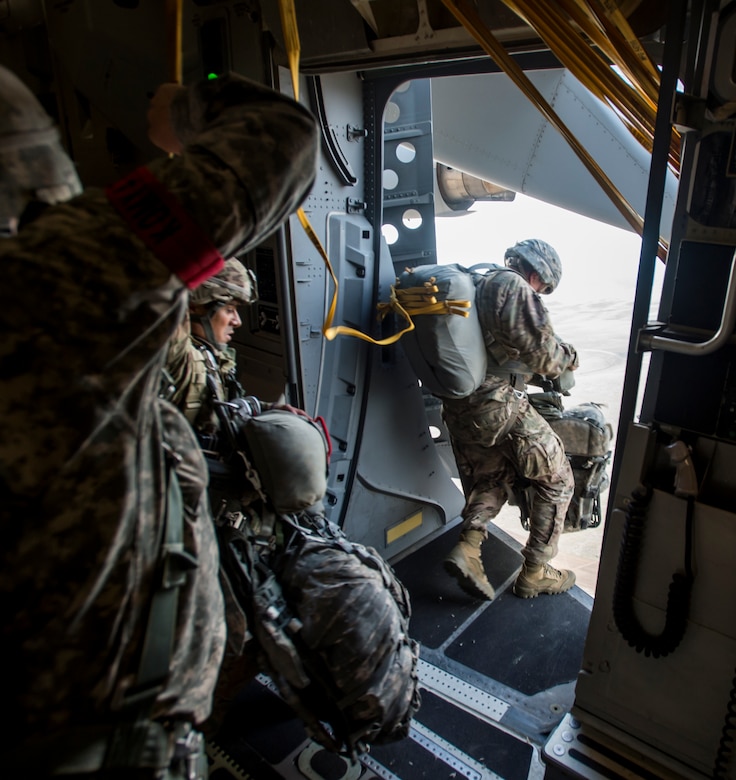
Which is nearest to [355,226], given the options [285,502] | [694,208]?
[285,502]

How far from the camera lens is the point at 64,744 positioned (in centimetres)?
87

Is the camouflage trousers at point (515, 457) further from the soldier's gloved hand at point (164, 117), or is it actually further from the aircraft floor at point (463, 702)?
the soldier's gloved hand at point (164, 117)

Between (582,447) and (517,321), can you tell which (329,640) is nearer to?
(517,321)

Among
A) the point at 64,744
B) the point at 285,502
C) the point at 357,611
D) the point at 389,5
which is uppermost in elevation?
the point at 389,5

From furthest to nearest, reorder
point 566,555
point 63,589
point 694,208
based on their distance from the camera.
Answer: point 566,555 < point 694,208 < point 63,589

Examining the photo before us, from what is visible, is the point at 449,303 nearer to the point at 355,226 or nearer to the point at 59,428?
the point at 355,226

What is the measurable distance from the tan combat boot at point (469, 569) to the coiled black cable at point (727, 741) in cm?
157

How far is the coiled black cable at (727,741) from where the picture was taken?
1.49m

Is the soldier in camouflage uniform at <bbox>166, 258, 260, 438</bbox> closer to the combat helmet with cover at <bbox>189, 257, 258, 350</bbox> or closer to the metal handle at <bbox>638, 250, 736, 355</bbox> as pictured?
the combat helmet with cover at <bbox>189, 257, 258, 350</bbox>

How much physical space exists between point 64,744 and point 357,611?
3.83 feet

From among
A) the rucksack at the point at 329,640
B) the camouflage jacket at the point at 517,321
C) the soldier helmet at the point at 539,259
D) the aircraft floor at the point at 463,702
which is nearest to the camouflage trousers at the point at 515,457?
the camouflage jacket at the point at 517,321

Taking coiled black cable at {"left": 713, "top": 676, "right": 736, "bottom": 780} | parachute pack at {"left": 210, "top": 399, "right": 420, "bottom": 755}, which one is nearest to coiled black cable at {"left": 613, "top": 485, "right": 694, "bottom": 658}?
coiled black cable at {"left": 713, "top": 676, "right": 736, "bottom": 780}

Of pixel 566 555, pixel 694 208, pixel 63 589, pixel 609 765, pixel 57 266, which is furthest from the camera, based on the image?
pixel 566 555

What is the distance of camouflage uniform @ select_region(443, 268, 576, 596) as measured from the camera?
9.87 feet
